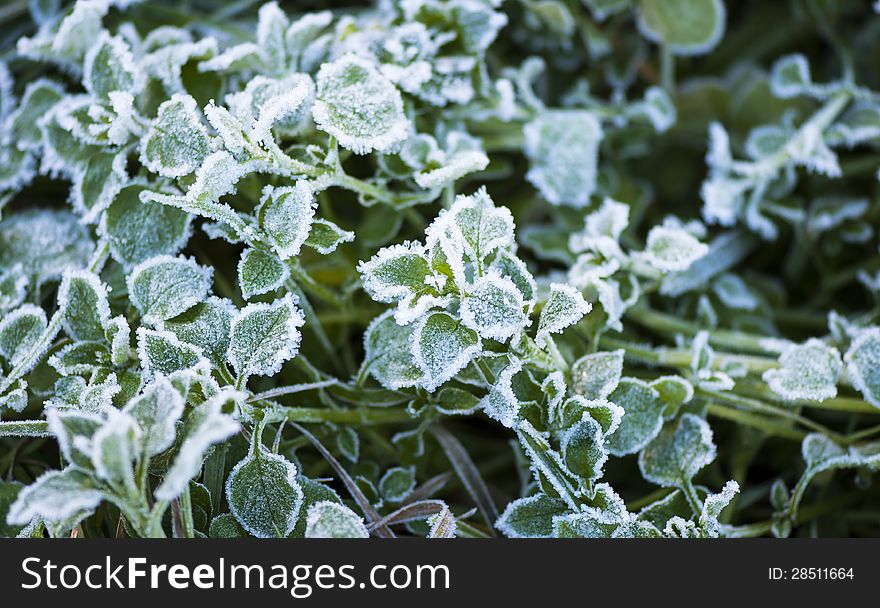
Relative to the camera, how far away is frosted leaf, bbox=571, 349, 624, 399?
69 centimetres

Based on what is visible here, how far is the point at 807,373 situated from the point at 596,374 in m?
0.18

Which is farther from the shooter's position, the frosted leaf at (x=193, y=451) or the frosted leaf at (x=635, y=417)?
the frosted leaf at (x=635, y=417)

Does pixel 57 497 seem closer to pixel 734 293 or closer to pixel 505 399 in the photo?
pixel 505 399

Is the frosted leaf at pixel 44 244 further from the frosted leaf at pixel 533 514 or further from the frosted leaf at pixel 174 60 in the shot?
the frosted leaf at pixel 533 514

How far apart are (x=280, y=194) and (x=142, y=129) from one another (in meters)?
0.15

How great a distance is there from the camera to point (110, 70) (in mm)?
729

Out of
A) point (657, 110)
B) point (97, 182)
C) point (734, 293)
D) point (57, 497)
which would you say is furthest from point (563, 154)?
point (57, 497)

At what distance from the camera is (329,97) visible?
0.67 meters

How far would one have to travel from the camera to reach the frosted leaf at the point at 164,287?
0.68m

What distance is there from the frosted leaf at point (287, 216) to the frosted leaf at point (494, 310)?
13 centimetres

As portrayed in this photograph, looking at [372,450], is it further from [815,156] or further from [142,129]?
[815,156]

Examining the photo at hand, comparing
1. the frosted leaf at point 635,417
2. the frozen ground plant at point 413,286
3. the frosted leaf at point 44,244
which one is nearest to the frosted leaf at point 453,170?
the frozen ground plant at point 413,286

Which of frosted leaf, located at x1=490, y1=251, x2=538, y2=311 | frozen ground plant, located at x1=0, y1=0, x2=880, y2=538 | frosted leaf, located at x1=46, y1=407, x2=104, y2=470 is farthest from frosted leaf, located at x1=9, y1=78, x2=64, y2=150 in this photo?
frosted leaf, located at x1=490, y1=251, x2=538, y2=311

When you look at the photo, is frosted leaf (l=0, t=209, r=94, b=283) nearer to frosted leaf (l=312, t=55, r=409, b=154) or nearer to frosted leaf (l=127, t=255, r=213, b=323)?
frosted leaf (l=127, t=255, r=213, b=323)
